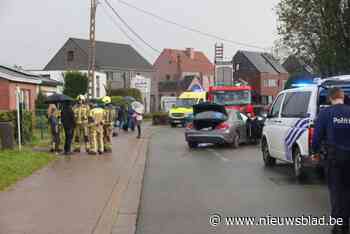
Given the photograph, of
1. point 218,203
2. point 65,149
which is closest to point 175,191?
point 218,203

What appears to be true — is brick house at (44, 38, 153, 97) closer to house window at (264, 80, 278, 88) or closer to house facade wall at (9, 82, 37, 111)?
house window at (264, 80, 278, 88)

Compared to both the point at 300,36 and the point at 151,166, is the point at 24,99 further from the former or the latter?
the point at 151,166

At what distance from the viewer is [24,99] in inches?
1318

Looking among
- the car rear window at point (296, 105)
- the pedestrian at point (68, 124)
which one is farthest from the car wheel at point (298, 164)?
the pedestrian at point (68, 124)

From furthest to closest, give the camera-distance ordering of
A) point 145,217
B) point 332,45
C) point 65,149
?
point 332,45
point 65,149
point 145,217

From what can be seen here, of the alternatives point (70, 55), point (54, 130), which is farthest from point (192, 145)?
point (70, 55)

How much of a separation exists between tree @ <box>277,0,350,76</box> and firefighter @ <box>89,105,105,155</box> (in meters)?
16.4

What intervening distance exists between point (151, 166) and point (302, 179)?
4.76m

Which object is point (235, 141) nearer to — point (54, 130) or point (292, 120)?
point (54, 130)

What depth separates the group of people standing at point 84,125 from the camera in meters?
18.7

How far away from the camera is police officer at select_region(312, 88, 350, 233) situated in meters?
7.45

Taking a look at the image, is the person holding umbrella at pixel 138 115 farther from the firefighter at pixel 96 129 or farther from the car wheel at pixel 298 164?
the car wheel at pixel 298 164

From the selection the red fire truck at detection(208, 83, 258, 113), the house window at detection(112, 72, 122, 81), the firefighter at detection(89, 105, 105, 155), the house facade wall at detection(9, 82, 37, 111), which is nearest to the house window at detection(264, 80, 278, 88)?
the house window at detection(112, 72, 122, 81)

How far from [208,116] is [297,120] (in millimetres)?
9462
